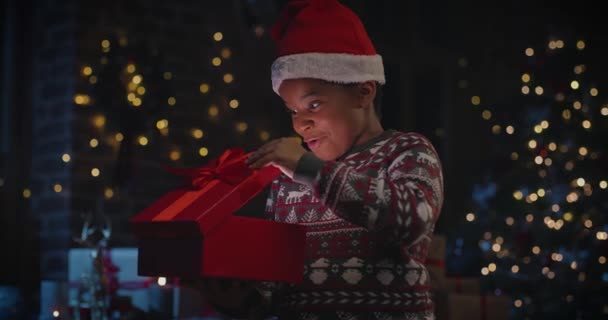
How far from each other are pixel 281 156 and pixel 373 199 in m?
0.20

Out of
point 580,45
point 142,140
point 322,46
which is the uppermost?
point 580,45

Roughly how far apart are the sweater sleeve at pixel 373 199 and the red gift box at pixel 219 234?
0.16m

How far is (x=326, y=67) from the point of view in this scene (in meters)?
1.89

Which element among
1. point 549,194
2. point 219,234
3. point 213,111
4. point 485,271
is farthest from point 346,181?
point 485,271

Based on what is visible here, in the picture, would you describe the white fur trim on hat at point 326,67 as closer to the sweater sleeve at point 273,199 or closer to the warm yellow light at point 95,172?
the sweater sleeve at point 273,199

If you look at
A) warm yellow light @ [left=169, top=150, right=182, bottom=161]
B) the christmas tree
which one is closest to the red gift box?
warm yellow light @ [left=169, top=150, right=182, bottom=161]

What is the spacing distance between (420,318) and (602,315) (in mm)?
4872

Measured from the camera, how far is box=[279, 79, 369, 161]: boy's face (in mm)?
1866

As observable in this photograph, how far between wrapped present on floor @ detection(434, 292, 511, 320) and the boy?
11.3ft

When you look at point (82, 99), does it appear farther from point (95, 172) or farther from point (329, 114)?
point (329, 114)

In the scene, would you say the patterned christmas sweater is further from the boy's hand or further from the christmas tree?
the christmas tree

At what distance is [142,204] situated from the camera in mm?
5605

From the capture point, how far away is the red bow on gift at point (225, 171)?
1792mm

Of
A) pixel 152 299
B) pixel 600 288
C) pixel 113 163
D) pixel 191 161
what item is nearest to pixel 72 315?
pixel 152 299
